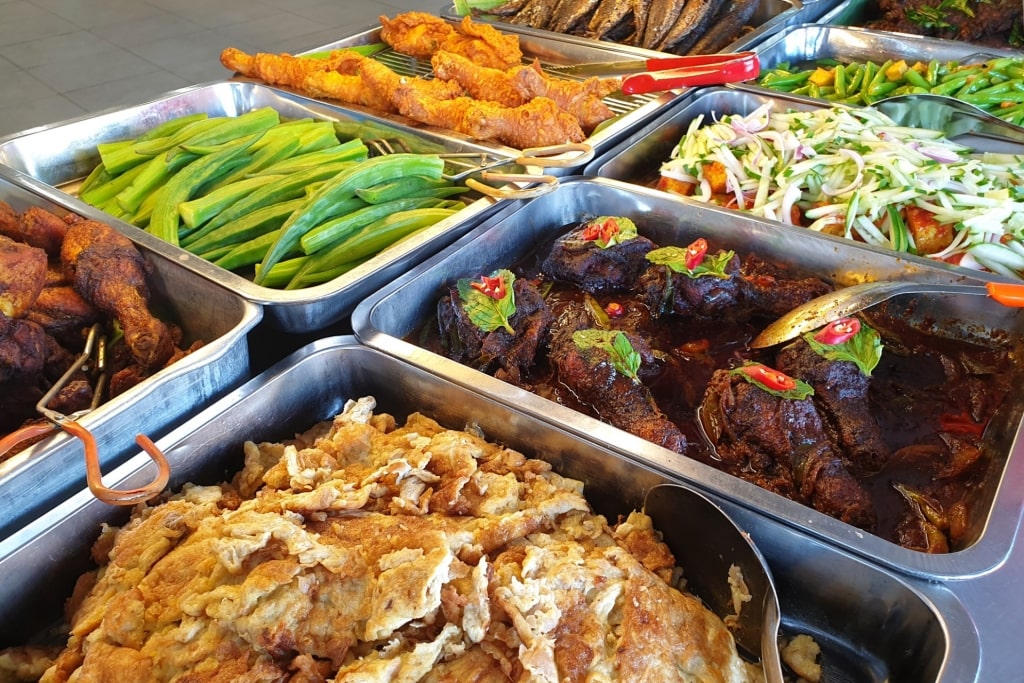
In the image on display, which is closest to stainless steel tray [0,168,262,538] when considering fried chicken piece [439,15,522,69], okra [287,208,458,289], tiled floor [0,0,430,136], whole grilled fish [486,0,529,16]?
okra [287,208,458,289]

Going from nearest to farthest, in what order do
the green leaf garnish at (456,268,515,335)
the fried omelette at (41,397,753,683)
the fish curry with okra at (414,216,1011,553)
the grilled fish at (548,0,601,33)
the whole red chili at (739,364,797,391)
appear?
the fried omelette at (41,397,753,683) → the fish curry with okra at (414,216,1011,553) → the whole red chili at (739,364,797,391) → the green leaf garnish at (456,268,515,335) → the grilled fish at (548,0,601,33)

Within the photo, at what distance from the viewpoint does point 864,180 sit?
2723 mm

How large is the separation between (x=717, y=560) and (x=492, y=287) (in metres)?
1.05

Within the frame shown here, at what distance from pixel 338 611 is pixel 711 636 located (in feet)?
2.25

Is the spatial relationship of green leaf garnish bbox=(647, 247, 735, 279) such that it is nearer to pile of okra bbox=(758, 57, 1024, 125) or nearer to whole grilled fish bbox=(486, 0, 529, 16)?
pile of okra bbox=(758, 57, 1024, 125)

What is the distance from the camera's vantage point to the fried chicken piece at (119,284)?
6.53 feet

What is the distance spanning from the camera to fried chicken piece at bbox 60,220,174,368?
1.99 metres

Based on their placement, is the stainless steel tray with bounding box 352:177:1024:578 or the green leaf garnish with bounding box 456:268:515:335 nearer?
the stainless steel tray with bounding box 352:177:1024:578

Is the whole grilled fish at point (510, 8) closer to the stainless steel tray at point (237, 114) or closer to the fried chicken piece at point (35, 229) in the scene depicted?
the stainless steel tray at point (237, 114)

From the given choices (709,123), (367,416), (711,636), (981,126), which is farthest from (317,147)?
(981,126)

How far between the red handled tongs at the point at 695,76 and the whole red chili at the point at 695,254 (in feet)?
4.46

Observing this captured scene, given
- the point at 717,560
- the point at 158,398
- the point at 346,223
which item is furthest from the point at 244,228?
the point at 717,560

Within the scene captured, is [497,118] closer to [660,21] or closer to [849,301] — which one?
[660,21]

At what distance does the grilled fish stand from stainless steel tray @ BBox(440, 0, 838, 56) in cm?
16
